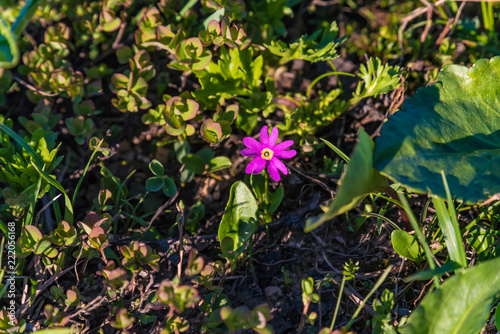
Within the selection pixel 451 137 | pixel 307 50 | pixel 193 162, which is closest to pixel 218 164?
pixel 193 162

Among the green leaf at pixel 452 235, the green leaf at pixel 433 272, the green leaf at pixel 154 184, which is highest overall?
the green leaf at pixel 452 235

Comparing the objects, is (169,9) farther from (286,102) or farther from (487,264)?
(487,264)

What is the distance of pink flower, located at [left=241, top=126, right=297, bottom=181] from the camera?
224 cm

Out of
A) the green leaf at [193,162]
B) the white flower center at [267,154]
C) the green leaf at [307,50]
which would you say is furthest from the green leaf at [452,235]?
the green leaf at [193,162]

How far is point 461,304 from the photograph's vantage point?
173cm

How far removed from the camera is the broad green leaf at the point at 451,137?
1.90 m

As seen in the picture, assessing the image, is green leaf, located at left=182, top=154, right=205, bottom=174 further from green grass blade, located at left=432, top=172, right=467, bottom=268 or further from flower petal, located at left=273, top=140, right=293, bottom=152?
green grass blade, located at left=432, top=172, right=467, bottom=268

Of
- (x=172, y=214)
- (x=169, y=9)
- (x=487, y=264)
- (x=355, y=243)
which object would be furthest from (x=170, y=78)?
(x=487, y=264)

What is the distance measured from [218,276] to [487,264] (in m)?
1.25

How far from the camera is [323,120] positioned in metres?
2.75

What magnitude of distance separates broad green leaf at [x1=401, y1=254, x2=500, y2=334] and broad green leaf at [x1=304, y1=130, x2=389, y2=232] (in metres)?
0.50

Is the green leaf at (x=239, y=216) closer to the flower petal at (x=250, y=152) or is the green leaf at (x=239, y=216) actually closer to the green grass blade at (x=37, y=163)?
the flower petal at (x=250, y=152)

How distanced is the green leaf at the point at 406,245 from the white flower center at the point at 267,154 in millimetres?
724

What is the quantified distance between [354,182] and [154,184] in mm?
1216
